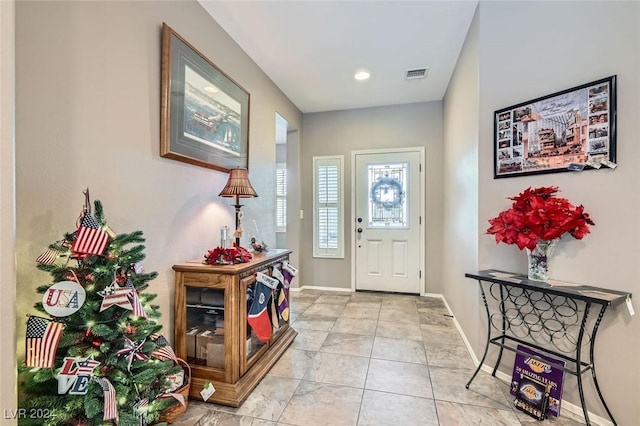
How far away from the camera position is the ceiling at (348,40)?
2.19 meters

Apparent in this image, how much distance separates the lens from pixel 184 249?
78.0 inches

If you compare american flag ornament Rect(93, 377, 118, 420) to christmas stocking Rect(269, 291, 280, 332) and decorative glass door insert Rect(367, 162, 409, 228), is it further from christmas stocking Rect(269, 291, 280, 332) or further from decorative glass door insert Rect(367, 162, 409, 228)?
decorative glass door insert Rect(367, 162, 409, 228)

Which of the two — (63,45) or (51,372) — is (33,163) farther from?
(51,372)

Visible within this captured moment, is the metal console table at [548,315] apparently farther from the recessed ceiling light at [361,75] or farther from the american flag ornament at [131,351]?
the recessed ceiling light at [361,75]

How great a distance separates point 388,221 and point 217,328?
9.57 feet

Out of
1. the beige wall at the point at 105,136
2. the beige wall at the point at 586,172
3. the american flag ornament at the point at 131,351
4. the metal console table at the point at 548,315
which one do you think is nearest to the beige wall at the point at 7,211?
the american flag ornament at the point at 131,351

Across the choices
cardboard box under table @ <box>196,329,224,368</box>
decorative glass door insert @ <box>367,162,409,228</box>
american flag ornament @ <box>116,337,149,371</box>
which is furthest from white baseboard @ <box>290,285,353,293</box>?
american flag ornament @ <box>116,337,149,371</box>

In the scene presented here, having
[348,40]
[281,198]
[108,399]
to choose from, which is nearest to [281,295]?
[108,399]

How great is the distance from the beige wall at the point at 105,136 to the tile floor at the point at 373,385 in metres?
0.79

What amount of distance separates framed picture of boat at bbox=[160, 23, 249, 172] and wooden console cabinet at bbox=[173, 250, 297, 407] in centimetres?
82

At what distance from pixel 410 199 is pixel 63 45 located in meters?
3.77

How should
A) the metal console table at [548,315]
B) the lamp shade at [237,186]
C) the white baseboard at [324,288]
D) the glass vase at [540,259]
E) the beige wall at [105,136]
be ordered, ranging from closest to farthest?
the beige wall at [105,136] < the metal console table at [548,315] < the glass vase at [540,259] < the lamp shade at [237,186] < the white baseboard at [324,288]

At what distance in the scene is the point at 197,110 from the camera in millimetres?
2037

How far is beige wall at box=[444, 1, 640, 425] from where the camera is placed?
1.53 m
